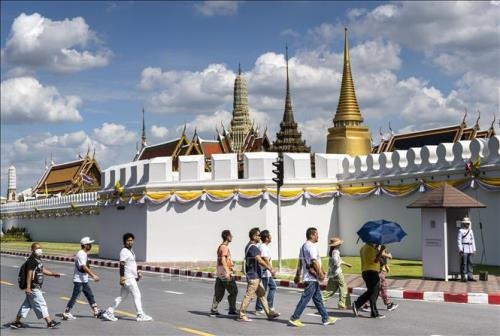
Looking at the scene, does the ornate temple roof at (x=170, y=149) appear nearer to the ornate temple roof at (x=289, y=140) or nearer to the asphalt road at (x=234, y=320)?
the ornate temple roof at (x=289, y=140)

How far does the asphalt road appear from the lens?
1011 cm

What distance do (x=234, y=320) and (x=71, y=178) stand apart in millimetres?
59666

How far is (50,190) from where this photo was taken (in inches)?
2869

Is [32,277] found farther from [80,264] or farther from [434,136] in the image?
[434,136]

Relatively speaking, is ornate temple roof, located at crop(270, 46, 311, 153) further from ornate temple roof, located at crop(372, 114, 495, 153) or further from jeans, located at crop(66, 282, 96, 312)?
jeans, located at crop(66, 282, 96, 312)

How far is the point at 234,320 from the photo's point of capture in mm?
11219

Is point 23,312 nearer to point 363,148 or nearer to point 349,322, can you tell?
point 349,322

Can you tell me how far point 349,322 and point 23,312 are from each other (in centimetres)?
508

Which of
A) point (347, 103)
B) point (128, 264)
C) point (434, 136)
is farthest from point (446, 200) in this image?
point (434, 136)

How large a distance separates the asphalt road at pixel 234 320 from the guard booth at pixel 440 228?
3.00 m

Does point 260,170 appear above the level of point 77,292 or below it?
above

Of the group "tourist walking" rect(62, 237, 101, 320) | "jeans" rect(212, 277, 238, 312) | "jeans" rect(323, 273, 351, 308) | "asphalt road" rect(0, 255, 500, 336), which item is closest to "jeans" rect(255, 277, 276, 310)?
"asphalt road" rect(0, 255, 500, 336)

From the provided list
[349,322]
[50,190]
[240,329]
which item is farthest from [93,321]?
[50,190]

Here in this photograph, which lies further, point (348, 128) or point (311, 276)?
point (348, 128)
